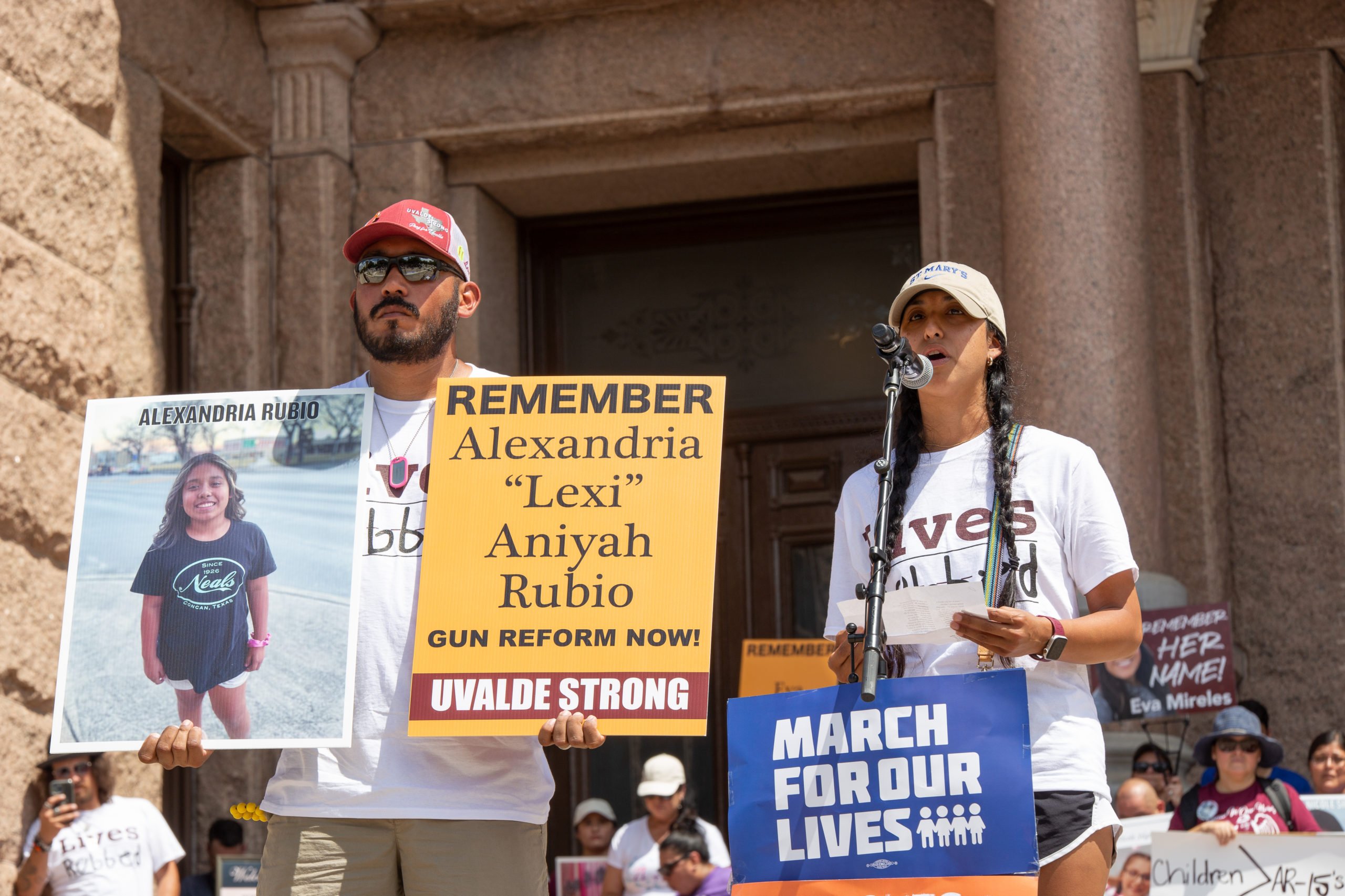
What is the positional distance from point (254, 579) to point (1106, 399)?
5096 millimetres

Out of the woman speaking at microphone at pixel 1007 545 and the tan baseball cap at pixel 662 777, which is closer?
the woman speaking at microphone at pixel 1007 545

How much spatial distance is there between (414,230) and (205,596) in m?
0.86

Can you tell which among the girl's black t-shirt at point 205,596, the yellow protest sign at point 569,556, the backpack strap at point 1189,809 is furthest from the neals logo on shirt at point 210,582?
the backpack strap at point 1189,809

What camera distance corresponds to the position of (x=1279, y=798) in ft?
22.3

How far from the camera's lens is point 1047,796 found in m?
3.38

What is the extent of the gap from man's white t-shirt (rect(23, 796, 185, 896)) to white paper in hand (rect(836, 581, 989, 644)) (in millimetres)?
4962

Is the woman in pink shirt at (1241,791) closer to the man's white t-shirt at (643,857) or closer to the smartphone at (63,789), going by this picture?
the man's white t-shirt at (643,857)

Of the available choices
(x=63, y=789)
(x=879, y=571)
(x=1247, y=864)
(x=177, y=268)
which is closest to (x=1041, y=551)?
(x=879, y=571)

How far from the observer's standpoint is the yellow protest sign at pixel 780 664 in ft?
28.8

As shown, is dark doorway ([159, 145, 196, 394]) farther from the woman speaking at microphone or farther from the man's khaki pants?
the woman speaking at microphone

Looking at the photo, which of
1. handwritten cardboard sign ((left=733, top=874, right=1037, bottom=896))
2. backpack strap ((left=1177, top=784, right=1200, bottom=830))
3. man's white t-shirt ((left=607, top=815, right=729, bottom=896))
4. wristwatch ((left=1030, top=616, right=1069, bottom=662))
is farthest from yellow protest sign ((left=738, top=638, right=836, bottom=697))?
wristwatch ((left=1030, top=616, right=1069, bottom=662))

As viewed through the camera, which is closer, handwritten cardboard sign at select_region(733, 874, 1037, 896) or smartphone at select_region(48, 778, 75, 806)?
handwritten cardboard sign at select_region(733, 874, 1037, 896)

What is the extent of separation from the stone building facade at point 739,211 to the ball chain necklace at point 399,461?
3.76 m

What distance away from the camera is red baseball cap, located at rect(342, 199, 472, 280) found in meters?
3.90
